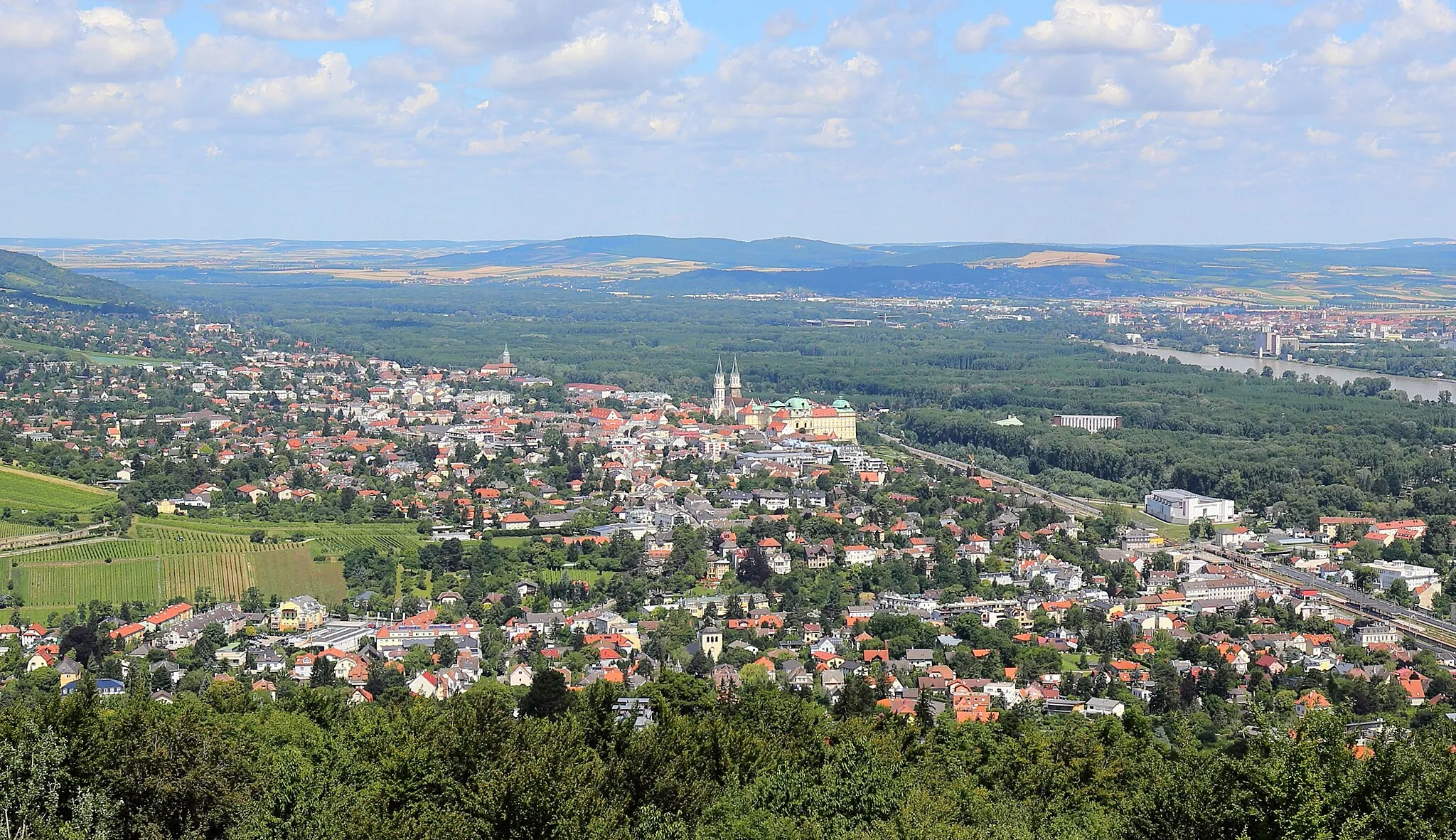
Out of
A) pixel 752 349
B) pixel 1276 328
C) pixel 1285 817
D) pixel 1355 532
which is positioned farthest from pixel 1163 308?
pixel 1285 817

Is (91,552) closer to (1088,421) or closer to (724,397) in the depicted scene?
(724,397)

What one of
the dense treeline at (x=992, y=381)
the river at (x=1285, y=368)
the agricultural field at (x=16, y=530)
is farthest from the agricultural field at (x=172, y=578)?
the river at (x=1285, y=368)

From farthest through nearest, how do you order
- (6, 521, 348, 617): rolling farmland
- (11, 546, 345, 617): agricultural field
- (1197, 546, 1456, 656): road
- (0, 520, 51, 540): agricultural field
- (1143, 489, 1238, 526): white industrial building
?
(1143, 489, 1238, 526): white industrial building → (0, 520, 51, 540): agricultural field → (6, 521, 348, 617): rolling farmland → (11, 546, 345, 617): agricultural field → (1197, 546, 1456, 656): road

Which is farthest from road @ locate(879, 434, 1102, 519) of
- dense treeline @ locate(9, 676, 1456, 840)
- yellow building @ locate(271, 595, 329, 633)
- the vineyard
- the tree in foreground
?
dense treeline @ locate(9, 676, 1456, 840)

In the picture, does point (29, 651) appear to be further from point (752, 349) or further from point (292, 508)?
point (752, 349)

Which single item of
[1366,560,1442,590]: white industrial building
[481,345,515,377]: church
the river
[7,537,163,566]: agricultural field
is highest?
[7,537,163,566]: agricultural field

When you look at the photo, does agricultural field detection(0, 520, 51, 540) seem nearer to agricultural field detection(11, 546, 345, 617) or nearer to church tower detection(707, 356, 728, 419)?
agricultural field detection(11, 546, 345, 617)

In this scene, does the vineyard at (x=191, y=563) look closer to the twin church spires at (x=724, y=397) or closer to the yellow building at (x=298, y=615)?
the yellow building at (x=298, y=615)
